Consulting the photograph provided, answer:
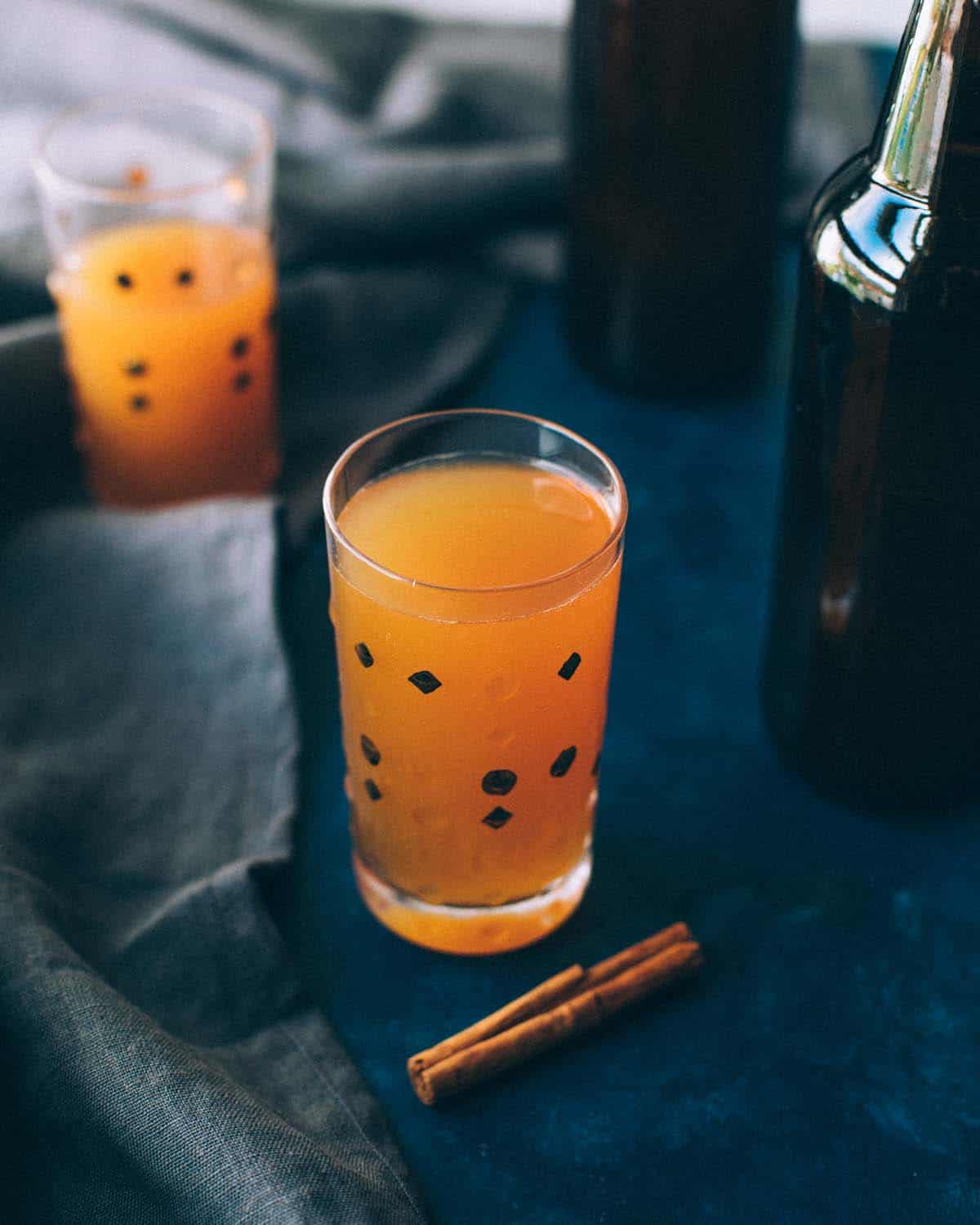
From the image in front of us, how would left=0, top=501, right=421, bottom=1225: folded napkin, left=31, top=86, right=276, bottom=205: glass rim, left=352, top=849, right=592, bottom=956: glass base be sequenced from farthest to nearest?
left=31, top=86, right=276, bottom=205: glass rim → left=352, top=849, right=592, bottom=956: glass base → left=0, top=501, right=421, bottom=1225: folded napkin

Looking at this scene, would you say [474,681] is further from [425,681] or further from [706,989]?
[706,989]

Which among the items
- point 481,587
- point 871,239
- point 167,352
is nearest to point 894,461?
point 871,239

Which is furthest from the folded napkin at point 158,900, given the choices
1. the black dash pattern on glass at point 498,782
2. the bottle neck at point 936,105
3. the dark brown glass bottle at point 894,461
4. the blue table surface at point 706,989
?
the bottle neck at point 936,105

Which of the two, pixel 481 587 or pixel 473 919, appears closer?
pixel 481 587

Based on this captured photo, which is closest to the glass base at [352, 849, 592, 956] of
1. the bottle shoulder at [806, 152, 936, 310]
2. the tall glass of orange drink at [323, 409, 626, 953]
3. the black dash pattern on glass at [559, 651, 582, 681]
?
the tall glass of orange drink at [323, 409, 626, 953]

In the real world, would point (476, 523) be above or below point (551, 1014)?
above

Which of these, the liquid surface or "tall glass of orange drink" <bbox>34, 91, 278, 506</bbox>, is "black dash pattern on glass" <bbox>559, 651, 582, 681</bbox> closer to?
the liquid surface
